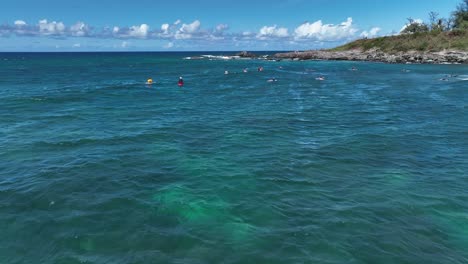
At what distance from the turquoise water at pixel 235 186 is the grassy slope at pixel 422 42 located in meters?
102

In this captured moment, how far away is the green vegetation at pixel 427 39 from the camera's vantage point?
130 m

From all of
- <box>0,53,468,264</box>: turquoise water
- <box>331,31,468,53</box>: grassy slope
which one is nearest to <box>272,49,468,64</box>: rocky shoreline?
<box>331,31,468,53</box>: grassy slope

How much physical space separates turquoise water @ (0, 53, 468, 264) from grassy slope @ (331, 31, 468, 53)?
10176cm

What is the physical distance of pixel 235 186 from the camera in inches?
869

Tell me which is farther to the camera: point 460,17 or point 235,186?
point 460,17

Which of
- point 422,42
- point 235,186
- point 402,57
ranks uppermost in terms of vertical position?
point 422,42

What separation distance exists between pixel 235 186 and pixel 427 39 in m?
149

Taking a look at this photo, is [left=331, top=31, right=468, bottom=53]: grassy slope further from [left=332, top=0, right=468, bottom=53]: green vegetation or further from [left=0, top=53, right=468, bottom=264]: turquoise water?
[left=0, top=53, right=468, bottom=264]: turquoise water

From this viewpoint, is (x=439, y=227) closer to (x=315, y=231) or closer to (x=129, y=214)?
(x=315, y=231)

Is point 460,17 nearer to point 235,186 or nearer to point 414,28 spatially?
point 414,28

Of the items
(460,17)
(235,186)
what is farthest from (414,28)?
(235,186)

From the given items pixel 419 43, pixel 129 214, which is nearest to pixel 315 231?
pixel 129 214

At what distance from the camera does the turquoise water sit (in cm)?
1552

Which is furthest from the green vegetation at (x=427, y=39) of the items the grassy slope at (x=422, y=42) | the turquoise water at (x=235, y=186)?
the turquoise water at (x=235, y=186)
